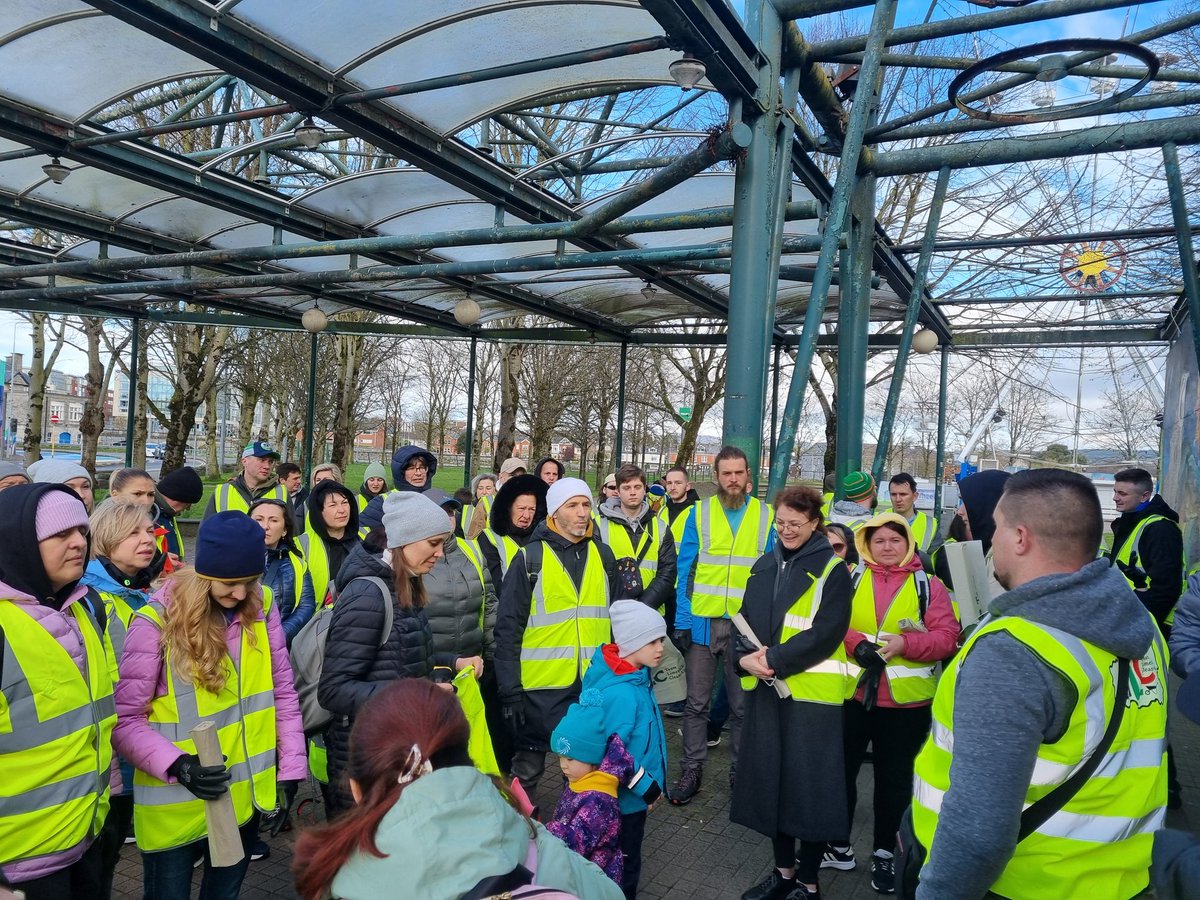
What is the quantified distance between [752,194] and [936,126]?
2528mm

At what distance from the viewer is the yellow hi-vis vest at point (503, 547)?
16.4ft

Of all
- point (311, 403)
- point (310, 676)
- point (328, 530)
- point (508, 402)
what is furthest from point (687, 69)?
point (508, 402)

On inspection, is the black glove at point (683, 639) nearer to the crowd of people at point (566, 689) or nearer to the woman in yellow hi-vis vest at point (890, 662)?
the crowd of people at point (566, 689)

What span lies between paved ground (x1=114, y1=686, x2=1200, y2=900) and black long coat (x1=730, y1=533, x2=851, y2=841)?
119 millimetres

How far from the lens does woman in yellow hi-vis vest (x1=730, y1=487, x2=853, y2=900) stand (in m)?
3.59

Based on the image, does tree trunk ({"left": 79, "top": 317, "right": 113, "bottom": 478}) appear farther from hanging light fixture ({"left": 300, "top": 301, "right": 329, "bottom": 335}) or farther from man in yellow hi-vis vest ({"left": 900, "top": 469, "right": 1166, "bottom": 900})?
man in yellow hi-vis vest ({"left": 900, "top": 469, "right": 1166, "bottom": 900})

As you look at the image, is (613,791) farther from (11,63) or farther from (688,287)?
(688,287)

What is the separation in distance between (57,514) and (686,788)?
3.70 meters

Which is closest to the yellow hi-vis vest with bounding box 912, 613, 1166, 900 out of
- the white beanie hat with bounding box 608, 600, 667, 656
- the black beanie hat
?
the white beanie hat with bounding box 608, 600, 667, 656

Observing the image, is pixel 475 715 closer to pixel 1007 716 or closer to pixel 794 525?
pixel 794 525

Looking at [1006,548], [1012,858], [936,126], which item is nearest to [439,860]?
[1012,858]

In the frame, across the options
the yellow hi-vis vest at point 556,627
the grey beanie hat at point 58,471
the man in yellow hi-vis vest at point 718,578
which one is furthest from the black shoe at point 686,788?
the grey beanie hat at point 58,471

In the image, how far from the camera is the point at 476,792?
1558 millimetres

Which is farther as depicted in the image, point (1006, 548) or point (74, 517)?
point (74, 517)
